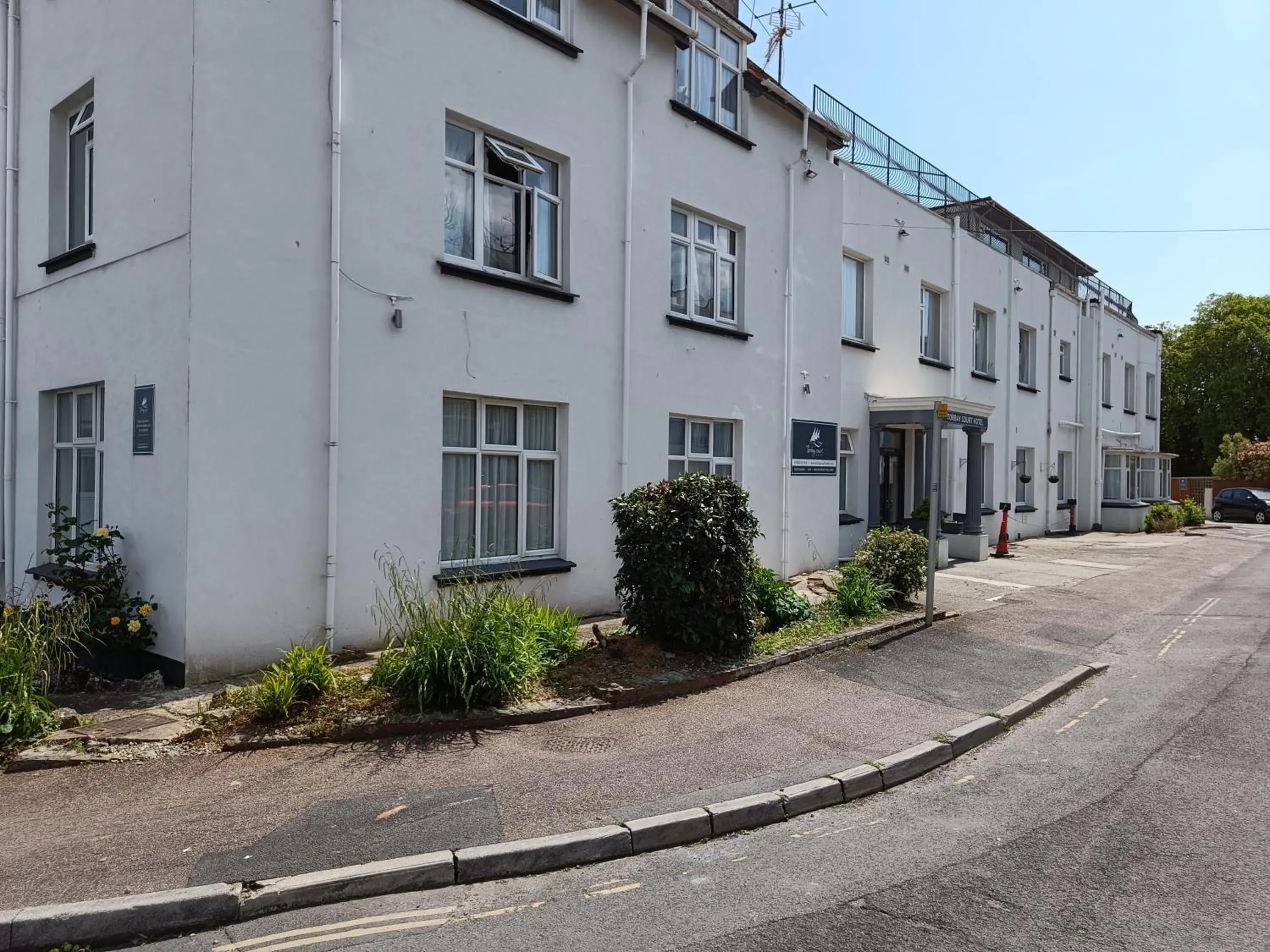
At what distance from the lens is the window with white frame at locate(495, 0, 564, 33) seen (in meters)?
10.2

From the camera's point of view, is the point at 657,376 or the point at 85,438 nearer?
the point at 85,438

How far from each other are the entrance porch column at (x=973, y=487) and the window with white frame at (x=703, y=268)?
831 cm

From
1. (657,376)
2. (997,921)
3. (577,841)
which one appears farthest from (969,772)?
(657,376)

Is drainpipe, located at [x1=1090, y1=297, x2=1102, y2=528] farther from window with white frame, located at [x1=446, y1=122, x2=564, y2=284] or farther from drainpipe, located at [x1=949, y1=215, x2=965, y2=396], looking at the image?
window with white frame, located at [x1=446, y1=122, x2=564, y2=284]

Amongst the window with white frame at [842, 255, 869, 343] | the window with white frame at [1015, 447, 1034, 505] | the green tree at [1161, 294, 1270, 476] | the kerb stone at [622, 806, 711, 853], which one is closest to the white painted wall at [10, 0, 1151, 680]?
the kerb stone at [622, 806, 711, 853]

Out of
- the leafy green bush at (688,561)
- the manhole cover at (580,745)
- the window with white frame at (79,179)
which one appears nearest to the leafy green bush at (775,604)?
the leafy green bush at (688,561)

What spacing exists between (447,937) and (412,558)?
5.34 meters

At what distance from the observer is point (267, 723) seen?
21.4 ft

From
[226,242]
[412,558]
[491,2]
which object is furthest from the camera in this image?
[491,2]

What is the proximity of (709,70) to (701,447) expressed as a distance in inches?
217

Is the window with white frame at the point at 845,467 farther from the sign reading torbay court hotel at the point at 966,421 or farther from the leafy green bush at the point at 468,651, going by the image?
the leafy green bush at the point at 468,651

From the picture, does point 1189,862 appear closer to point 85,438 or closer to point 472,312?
point 472,312

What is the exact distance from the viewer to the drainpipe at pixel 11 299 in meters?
10.1

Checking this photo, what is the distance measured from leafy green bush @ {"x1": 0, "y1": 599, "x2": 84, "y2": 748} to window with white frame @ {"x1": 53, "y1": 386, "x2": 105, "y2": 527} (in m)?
Answer: 1.71
